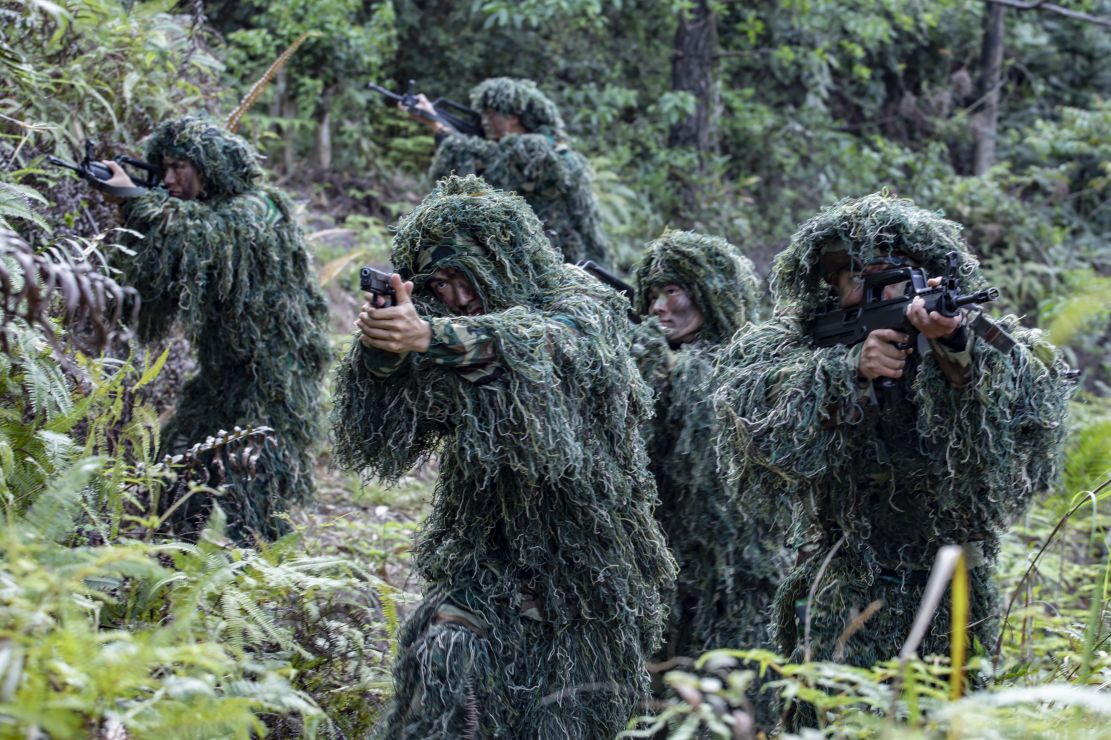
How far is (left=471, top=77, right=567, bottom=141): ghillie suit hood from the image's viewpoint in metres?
8.75

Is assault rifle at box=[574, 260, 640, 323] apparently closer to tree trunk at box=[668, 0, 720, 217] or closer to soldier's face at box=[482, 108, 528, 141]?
soldier's face at box=[482, 108, 528, 141]

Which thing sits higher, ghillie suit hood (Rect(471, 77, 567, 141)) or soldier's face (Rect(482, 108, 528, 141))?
ghillie suit hood (Rect(471, 77, 567, 141))

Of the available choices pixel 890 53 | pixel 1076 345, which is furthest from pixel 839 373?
pixel 890 53

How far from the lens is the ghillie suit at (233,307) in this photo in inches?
219

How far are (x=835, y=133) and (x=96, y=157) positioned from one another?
9.92m

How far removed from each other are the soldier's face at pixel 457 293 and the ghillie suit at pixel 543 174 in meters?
4.20

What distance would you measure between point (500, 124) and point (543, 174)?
0.62 metres

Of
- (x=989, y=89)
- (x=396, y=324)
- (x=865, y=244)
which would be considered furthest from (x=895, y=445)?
(x=989, y=89)

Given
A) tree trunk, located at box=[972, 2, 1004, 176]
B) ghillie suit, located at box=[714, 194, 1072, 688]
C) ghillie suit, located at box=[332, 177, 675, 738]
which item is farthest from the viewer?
tree trunk, located at box=[972, 2, 1004, 176]

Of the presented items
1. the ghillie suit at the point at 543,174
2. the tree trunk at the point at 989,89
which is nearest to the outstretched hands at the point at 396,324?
the ghillie suit at the point at 543,174

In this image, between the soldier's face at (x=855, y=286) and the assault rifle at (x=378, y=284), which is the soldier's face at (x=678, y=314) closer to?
the soldier's face at (x=855, y=286)

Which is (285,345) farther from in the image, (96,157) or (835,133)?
(835,133)

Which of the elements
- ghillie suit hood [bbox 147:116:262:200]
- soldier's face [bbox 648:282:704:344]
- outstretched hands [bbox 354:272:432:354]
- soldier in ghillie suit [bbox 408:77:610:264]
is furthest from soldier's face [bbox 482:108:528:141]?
outstretched hands [bbox 354:272:432:354]

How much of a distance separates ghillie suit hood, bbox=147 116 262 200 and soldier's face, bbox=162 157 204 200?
0.09 ft
